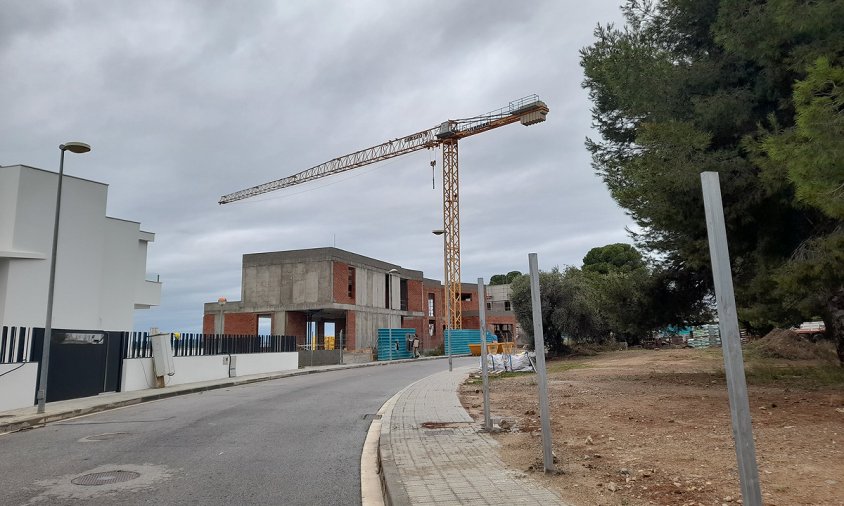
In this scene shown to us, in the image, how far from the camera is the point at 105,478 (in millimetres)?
6703

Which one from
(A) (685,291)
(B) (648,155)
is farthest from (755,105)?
(A) (685,291)

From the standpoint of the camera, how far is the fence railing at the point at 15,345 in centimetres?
1398

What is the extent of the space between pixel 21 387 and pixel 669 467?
1498 centimetres

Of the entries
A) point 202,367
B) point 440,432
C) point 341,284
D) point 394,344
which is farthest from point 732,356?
point 341,284

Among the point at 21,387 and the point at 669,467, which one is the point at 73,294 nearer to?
the point at 21,387

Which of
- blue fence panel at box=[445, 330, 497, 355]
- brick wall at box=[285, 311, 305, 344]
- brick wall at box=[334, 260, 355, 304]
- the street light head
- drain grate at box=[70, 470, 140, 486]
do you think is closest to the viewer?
drain grate at box=[70, 470, 140, 486]

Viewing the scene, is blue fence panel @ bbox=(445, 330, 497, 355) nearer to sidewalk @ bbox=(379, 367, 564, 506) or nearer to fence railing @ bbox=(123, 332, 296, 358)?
fence railing @ bbox=(123, 332, 296, 358)

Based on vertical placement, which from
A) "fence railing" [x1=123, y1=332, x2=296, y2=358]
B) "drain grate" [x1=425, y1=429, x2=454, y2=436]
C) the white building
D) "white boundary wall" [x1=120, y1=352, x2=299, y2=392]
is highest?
the white building

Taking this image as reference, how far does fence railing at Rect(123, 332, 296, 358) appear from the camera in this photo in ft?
63.5

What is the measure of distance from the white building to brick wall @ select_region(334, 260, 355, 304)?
61.8ft

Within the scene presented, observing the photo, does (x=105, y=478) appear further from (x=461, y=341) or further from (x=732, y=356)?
(x=461, y=341)

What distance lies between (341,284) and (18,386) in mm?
32576

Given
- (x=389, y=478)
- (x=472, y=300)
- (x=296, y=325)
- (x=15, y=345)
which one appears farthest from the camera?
(x=472, y=300)

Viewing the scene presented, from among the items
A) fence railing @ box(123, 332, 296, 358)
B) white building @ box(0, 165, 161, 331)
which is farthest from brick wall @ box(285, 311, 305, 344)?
white building @ box(0, 165, 161, 331)
